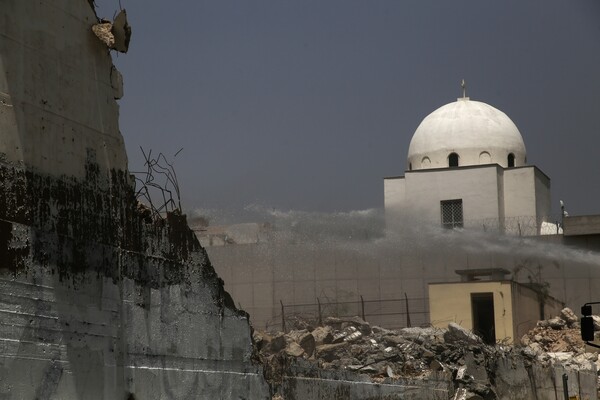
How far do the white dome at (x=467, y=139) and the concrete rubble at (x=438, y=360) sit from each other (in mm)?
20569

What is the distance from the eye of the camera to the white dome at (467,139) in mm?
55531

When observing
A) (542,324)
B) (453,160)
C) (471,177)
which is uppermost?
(453,160)

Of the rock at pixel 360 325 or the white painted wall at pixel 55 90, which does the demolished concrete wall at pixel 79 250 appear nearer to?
the white painted wall at pixel 55 90

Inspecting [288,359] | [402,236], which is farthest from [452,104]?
[288,359]

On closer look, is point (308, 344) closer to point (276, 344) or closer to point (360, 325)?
point (276, 344)

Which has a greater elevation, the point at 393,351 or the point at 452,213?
the point at 452,213

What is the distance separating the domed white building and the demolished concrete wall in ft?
133

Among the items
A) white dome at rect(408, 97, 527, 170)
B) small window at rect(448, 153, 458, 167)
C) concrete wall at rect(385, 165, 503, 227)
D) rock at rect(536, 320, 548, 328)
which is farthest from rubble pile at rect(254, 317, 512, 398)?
white dome at rect(408, 97, 527, 170)

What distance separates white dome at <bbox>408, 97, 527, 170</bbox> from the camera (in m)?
55.5

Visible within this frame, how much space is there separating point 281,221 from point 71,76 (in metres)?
38.2

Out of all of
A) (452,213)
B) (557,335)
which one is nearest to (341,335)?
(557,335)

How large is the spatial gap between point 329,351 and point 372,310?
1830 centimetres

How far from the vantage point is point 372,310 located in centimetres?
4756

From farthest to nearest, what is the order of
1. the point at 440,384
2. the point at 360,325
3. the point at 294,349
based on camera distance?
1. the point at 360,325
2. the point at 294,349
3. the point at 440,384
